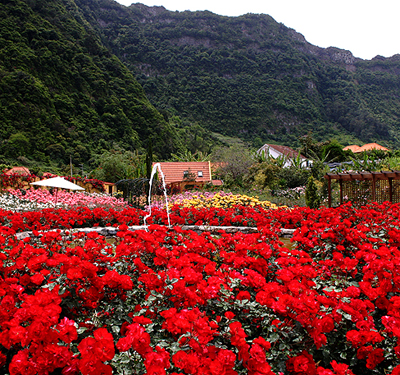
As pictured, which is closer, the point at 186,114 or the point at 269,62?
the point at 186,114

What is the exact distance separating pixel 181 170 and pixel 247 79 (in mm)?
65655

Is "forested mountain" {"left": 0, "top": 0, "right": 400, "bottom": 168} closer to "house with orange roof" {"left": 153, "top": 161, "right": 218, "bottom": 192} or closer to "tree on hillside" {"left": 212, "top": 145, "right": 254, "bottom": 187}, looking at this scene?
"house with orange roof" {"left": 153, "top": 161, "right": 218, "bottom": 192}

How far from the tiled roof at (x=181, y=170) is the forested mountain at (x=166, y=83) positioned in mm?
15961

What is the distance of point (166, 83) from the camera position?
66.6m

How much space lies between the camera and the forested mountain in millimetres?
34062

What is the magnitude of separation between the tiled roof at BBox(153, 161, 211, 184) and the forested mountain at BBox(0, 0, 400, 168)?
16.0 meters

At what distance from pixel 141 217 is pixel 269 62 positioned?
86849 millimetres

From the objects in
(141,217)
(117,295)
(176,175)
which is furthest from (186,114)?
(117,295)

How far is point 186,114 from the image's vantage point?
60812mm

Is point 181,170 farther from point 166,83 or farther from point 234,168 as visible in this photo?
point 166,83

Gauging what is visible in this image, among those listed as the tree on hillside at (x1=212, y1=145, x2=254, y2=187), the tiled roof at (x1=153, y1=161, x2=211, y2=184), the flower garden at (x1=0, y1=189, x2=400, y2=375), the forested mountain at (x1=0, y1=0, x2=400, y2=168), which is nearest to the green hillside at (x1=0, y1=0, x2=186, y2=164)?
the forested mountain at (x1=0, y1=0, x2=400, y2=168)

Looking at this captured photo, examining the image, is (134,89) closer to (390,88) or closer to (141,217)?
(141,217)

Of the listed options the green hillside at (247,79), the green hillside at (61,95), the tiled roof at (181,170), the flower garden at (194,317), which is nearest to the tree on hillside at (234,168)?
the tiled roof at (181,170)

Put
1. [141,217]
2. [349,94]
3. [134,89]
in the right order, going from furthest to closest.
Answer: [349,94], [134,89], [141,217]
